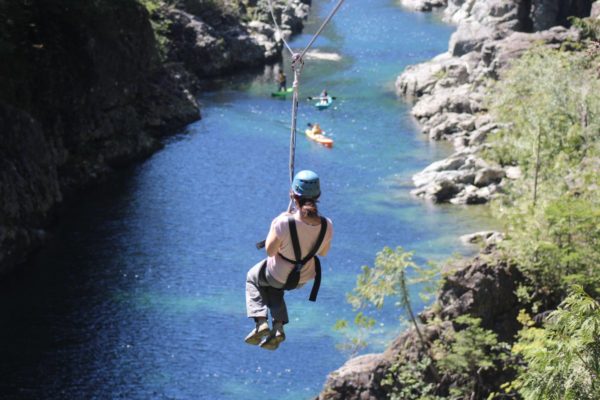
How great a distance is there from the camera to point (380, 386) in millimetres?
23922

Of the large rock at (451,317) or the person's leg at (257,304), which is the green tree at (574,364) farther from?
the large rock at (451,317)

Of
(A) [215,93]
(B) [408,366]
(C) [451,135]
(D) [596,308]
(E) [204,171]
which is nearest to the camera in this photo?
(D) [596,308]

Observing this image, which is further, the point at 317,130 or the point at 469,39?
the point at 469,39

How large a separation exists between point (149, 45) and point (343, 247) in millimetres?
24488

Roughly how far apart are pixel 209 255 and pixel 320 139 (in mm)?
17075

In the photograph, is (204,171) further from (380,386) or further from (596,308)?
(596,308)

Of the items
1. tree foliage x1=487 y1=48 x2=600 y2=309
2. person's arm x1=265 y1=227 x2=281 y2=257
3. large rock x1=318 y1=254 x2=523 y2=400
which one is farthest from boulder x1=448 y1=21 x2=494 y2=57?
person's arm x1=265 y1=227 x2=281 y2=257

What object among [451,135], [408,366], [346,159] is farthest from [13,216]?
[451,135]

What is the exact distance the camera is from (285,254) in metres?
11.9

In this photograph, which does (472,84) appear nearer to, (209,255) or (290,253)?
(209,255)

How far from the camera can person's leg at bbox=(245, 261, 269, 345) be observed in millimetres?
12273

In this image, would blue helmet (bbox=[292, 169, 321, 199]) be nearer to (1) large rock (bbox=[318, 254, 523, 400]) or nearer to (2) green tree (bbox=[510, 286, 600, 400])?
(2) green tree (bbox=[510, 286, 600, 400])

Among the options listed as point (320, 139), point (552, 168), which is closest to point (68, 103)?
point (320, 139)

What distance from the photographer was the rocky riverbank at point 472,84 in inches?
1901
